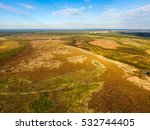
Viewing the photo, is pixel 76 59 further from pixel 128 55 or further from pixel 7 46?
pixel 7 46

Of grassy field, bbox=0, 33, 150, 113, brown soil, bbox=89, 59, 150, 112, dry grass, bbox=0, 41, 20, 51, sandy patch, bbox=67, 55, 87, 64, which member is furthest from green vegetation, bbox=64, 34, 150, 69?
dry grass, bbox=0, 41, 20, 51

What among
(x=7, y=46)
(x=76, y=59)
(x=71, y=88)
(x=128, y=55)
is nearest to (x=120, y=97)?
(x=71, y=88)

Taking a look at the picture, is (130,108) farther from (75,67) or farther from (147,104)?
(75,67)

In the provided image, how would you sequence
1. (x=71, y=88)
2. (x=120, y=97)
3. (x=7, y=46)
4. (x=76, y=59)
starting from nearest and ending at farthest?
(x=120, y=97)
(x=71, y=88)
(x=76, y=59)
(x=7, y=46)

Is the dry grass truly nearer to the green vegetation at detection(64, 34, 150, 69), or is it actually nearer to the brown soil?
the green vegetation at detection(64, 34, 150, 69)

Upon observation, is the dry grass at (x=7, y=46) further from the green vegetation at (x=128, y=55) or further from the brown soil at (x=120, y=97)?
the brown soil at (x=120, y=97)

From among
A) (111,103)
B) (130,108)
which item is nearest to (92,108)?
(111,103)

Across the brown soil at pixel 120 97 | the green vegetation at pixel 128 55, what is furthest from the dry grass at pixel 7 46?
the brown soil at pixel 120 97

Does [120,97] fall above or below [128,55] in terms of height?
below
